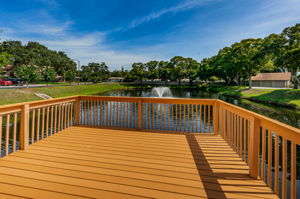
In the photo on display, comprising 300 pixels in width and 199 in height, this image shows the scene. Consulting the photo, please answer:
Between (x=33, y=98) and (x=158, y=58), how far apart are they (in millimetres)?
49623

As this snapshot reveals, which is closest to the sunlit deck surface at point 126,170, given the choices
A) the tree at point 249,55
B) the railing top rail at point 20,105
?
the railing top rail at point 20,105

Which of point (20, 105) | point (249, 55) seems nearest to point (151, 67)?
point (249, 55)

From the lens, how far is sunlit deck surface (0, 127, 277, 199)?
72.6 inches

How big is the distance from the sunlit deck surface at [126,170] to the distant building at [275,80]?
38.2 meters

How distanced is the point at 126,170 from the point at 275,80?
41190mm

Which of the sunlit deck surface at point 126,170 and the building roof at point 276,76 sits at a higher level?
the building roof at point 276,76

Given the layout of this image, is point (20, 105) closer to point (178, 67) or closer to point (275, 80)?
point (275, 80)

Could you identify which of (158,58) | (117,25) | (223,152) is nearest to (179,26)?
(117,25)

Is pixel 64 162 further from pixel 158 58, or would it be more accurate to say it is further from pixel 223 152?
pixel 158 58

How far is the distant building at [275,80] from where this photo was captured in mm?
32331

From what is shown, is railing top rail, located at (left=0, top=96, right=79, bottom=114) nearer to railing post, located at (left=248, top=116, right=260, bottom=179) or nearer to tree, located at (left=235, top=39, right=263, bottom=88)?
railing post, located at (left=248, top=116, right=260, bottom=179)

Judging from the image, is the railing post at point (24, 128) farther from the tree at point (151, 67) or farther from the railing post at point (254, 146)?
the tree at point (151, 67)

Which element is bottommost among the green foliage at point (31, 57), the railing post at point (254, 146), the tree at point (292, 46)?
the railing post at point (254, 146)

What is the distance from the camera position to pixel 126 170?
2305mm
